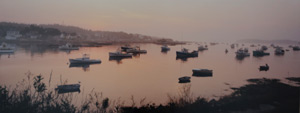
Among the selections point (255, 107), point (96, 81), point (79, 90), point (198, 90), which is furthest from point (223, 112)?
point (96, 81)

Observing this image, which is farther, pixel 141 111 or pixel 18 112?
pixel 141 111

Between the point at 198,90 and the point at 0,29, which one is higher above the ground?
the point at 0,29

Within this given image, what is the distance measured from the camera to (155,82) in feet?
55.9

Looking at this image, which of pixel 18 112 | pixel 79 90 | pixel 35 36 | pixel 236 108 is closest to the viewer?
pixel 18 112

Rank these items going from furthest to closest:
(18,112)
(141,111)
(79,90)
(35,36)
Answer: (35,36) → (79,90) → (141,111) → (18,112)

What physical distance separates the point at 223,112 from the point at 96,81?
1075 cm

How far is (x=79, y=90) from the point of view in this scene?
13.4 metres

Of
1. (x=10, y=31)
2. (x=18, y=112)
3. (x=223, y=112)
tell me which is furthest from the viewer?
(x=10, y=31)

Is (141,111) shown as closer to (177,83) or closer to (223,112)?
(223,112)

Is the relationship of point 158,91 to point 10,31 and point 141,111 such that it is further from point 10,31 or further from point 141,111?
point 10,31

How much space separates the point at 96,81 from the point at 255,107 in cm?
1134

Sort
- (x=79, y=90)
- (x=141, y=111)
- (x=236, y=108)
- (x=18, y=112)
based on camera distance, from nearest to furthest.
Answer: (x=18, y=112)
(x=141, y=111)
(x=236, y=108)
(x=79, y=90)

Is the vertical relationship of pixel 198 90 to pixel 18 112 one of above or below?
below

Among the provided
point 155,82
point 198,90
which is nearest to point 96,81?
point 155,82
